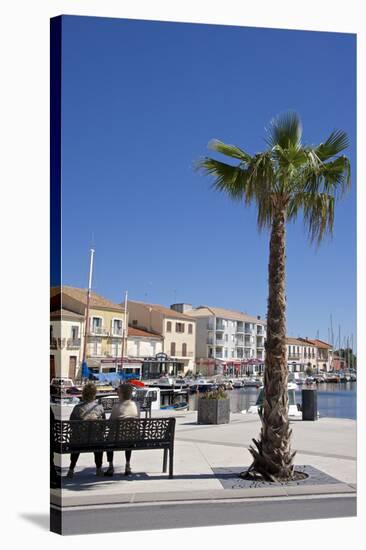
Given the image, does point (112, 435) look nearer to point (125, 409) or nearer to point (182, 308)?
point (125, 409)

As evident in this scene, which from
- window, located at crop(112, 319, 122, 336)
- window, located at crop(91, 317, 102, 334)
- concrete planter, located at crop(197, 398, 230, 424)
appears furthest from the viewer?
window, located at crop(112, 319, 122, 336)

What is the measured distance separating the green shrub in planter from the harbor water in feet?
9.83

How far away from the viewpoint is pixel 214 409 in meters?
13.8

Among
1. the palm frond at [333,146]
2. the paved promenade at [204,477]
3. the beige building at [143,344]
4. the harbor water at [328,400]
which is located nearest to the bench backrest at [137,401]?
the paved promenade at [204,477]

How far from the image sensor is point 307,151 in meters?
8.65

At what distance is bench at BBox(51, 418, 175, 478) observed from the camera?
25.2 ft

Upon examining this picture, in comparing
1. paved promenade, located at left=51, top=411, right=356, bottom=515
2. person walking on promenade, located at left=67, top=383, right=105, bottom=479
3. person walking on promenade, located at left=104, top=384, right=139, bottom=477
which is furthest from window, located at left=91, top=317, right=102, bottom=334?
person walking on promenade, located at left=67, top=383, right=105, bottom=479

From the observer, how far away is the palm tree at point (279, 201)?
333 inches

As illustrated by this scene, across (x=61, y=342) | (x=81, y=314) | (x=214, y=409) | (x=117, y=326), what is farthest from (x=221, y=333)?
(x=61, y=342)

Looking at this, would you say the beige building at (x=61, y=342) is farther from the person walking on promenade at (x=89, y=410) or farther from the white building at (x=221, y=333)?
the white building at (x=221, y=333)

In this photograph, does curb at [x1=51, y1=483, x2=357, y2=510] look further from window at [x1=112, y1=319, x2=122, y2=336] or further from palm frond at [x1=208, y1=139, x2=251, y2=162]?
window at [x1=112, y1=319, x2=122, y2=336]

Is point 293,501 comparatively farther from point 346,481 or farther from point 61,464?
point 61,464

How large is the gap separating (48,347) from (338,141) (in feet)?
13.1

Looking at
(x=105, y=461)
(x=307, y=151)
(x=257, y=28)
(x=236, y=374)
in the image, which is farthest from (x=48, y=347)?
(x=236, y=374)
